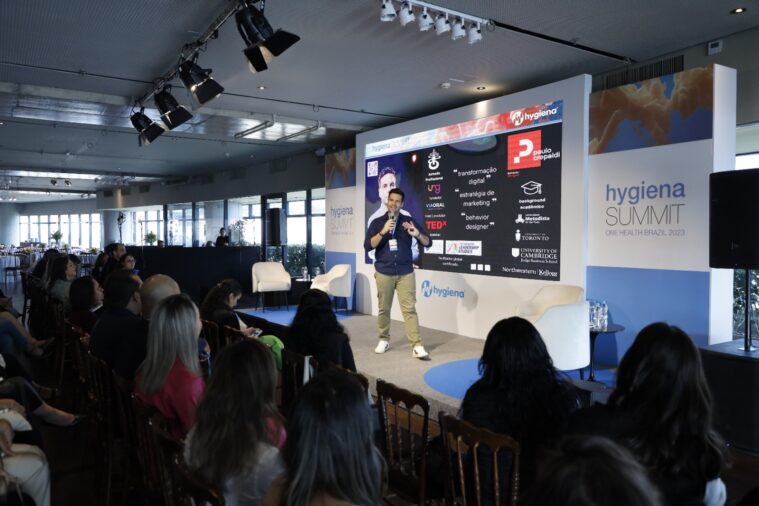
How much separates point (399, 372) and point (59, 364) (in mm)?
3298

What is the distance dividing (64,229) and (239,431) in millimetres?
28511

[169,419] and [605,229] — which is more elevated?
[605,229]

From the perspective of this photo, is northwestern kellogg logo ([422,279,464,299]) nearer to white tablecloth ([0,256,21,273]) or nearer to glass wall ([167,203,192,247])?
glass wall ([167,203,192,247])

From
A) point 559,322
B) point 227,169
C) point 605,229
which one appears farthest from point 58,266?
point 227,169

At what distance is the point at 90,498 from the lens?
309 centimetres

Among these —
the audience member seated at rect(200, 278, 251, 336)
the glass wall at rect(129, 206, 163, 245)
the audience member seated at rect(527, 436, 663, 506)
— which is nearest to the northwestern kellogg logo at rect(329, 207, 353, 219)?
the audience member seated at rect(200, 278, 251, 336)

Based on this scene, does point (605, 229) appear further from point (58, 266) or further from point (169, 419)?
point (58, 266)

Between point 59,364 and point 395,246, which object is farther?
point 395,246

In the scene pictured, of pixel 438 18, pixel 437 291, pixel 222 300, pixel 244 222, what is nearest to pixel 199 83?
pixel 222 300

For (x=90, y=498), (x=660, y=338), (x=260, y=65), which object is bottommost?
(x=90, y=498)

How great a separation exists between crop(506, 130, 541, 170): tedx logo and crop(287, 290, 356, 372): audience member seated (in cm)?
358

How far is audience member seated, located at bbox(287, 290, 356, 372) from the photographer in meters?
3.15

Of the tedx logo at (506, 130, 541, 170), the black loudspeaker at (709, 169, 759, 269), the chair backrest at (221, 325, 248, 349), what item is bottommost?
the chair backrest at (221, 325, 248, 349)

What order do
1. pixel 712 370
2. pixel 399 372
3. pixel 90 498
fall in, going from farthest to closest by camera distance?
pixel 399 372 < pixel 712 370 < pixel 90 498
